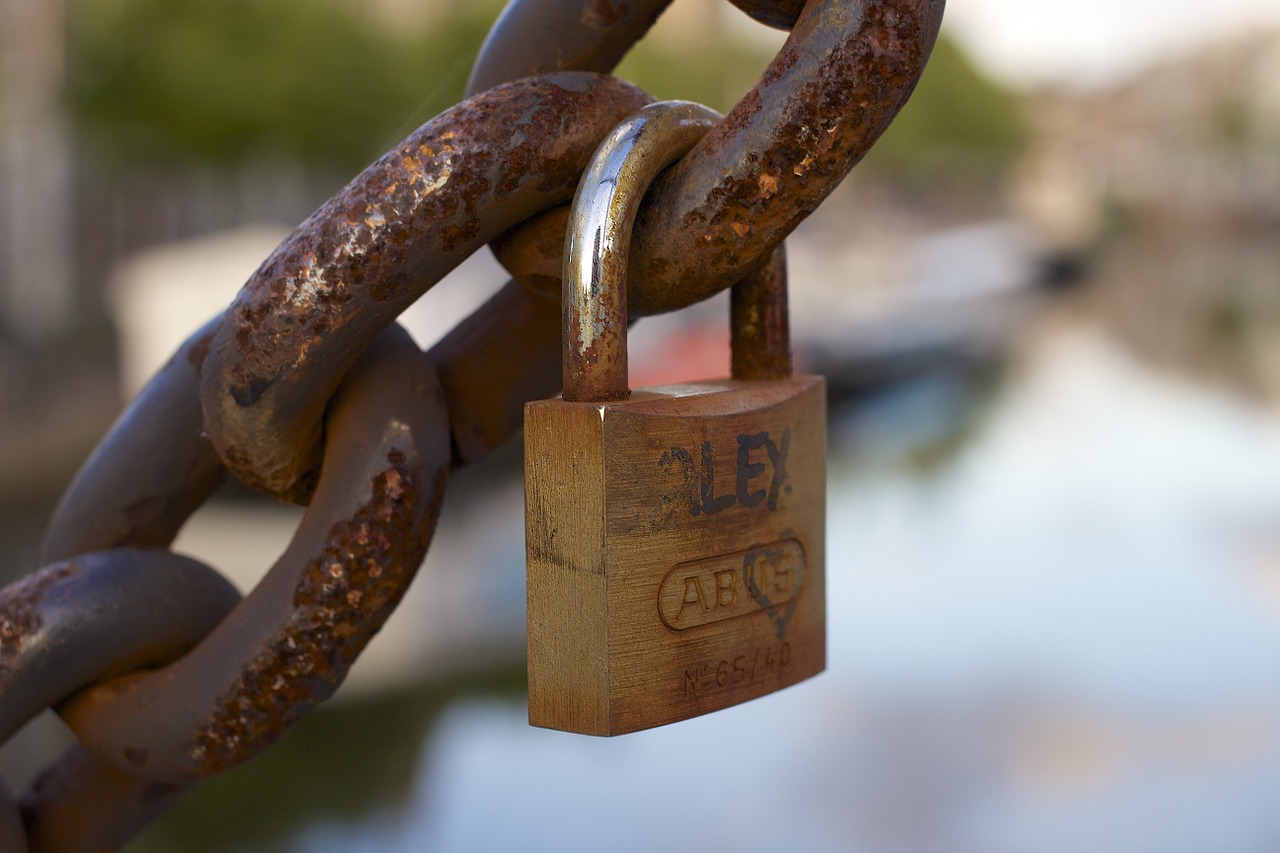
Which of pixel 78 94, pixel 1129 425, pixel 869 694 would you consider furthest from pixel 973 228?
pixel 869 694

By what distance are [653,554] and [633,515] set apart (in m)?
0.02

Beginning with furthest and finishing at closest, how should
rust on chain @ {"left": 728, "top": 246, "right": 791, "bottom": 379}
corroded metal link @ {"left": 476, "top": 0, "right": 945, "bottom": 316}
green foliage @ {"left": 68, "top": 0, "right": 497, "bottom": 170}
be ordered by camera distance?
green foliage @ {"left": 68, "top": 0, "right": 497, "bottom": 170} < rust on chain @ {"left": 728, "top": 246, "right": 791, "bottom": 379} < corroded metal link @ {"left": 476, "top": 0, "right": 945, "bottom": 316}

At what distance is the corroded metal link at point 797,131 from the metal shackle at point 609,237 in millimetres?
19

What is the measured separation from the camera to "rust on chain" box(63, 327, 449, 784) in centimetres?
70

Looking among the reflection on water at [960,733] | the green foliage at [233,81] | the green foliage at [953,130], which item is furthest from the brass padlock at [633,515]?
the green foliage at [953,130]

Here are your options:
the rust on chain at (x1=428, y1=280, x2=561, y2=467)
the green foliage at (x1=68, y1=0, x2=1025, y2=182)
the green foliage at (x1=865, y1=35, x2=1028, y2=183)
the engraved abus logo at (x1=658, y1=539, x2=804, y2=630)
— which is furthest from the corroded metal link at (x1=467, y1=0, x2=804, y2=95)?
the green foliage at (x1=865, y1=35, x2=1028, y2=183)

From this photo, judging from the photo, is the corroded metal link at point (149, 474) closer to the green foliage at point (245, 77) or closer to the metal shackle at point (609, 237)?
the metal shackle at point (609, 237)

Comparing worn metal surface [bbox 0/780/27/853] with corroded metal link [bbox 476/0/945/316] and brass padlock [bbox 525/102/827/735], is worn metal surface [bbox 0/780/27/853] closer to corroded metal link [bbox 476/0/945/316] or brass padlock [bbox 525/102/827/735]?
brass padlock [bbox 525/102/827/735]

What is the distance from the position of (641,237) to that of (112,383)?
10.9m

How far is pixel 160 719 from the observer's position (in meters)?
0.75

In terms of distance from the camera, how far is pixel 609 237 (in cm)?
67

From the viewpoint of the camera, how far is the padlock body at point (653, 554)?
677 millimetres

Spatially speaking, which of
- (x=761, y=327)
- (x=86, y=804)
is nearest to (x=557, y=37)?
(x=761, y=327)

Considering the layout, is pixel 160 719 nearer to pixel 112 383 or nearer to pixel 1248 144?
pixel 112 383
